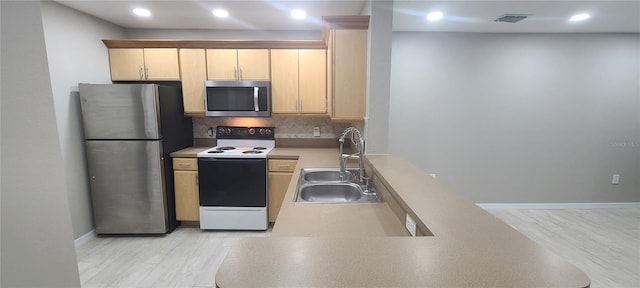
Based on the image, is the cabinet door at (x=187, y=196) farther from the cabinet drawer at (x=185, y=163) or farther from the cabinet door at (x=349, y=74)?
the cabinet door at (x=349, y=74)

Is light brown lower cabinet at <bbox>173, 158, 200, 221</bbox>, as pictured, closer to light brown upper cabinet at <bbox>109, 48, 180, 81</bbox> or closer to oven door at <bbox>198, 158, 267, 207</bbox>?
oven door at <bbox>198, 158, 267, 207</bbox>

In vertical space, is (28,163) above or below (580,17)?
below

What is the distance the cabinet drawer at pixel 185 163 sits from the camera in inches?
117

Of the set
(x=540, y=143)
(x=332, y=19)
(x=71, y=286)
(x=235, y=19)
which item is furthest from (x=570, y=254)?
(x=235, y=19)

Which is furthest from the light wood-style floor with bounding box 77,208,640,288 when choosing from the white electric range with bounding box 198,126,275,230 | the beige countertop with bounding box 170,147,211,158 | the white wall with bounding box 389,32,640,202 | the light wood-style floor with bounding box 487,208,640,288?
the beige countertop with bounding box 170,147,211,158

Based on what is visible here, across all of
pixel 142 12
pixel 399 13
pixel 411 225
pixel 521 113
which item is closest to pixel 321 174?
pixel 411 225

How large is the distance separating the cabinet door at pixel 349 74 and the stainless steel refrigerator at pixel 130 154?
1765 mm

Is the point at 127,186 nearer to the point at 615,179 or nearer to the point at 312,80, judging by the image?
the point at 312,80

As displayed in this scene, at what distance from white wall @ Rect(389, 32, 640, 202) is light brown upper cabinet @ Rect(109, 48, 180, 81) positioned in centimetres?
257

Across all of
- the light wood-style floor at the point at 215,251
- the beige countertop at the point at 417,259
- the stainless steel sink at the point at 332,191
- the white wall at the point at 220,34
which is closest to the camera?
the beige countertop at the point at 417,259

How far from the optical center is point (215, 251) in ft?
8.58

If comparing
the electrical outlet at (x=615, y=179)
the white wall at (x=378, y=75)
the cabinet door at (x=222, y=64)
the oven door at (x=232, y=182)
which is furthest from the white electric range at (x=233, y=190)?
the electrical outlet at (x=615, y=179)

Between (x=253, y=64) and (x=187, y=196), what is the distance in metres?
Answer: 1.63

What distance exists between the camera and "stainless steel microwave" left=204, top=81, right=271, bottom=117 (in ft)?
9.84
